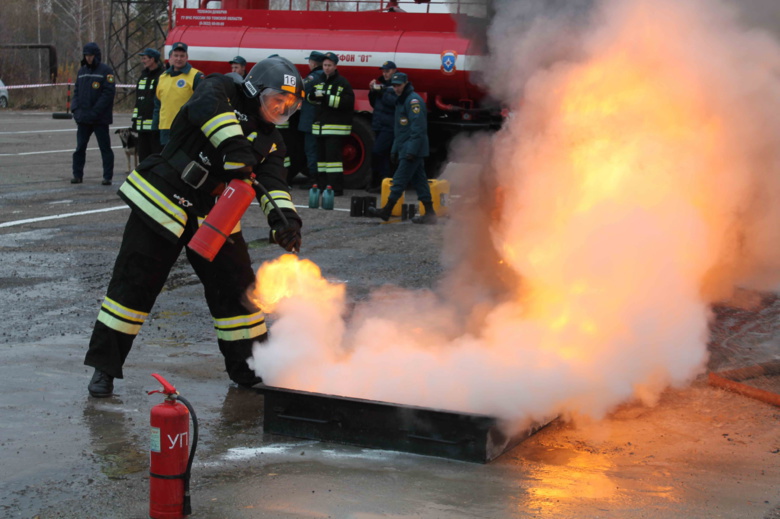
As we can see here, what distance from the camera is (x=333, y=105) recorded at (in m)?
13.2

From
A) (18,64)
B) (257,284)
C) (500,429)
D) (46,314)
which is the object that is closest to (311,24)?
(46,314)

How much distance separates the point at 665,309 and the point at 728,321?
2182 millimetres

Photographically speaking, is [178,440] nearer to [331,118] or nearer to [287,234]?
[287,234]

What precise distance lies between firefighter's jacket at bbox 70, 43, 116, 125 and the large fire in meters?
9.46

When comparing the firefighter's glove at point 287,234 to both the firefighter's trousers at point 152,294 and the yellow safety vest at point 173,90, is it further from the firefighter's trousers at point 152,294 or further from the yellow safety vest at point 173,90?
the yellow safety vest at point 173,90

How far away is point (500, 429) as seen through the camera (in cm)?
429

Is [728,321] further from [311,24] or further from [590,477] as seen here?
[311,24]

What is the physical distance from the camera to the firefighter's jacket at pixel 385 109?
13.2m

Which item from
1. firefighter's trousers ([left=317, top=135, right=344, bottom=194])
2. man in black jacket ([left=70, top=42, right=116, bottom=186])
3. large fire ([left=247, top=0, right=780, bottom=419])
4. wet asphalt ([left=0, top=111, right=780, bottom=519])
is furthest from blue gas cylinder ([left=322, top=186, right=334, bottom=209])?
large fire ([left=247, top=0, right=780, bottom=419])

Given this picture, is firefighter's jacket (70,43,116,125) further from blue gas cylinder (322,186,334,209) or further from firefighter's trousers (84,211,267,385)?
firefighter's trousers (84,211,267,385)

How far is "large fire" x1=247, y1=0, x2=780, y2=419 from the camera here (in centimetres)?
A: 496

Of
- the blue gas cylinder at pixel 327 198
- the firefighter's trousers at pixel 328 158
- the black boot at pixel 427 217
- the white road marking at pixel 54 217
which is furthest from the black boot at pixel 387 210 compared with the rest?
the white road marking at pixel 54 217

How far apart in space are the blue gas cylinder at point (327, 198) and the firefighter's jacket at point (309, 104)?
1638 millimetres

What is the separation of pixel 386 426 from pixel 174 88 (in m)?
8.49
